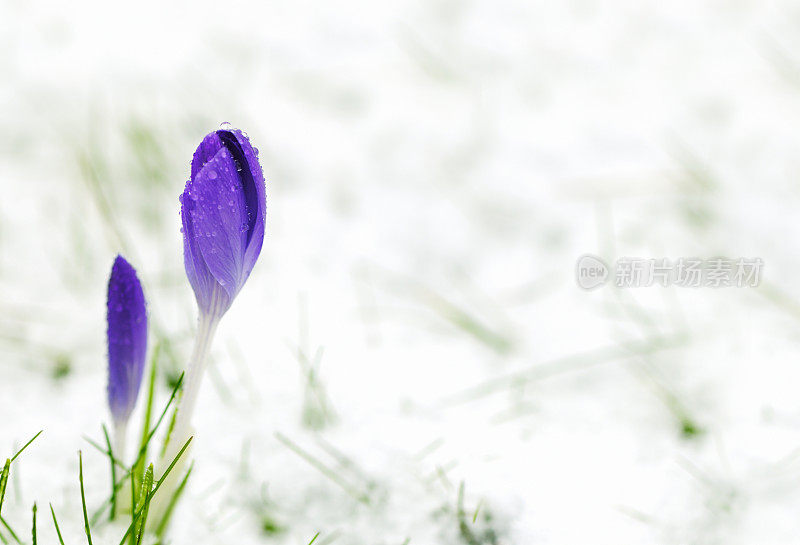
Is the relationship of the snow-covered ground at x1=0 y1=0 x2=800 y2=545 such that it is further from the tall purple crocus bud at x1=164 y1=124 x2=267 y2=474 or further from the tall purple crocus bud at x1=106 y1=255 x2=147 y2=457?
the tall purple crocus bud at x1=164 y1=124 x2=267 y2=474

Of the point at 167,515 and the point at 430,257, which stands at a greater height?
the point at 430,257

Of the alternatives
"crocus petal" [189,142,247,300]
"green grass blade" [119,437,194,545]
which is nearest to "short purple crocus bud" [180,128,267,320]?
"crocus petal" [189,142,247,300]

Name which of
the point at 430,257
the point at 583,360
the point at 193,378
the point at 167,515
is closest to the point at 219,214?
the point at 193,378

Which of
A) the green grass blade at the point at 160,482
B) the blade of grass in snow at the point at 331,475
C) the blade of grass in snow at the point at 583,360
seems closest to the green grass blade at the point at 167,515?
the green grass blade at the point at 160,482

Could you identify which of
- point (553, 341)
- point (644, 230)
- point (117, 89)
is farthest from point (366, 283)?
point (117, 89)

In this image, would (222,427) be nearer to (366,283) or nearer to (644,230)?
(366,283)

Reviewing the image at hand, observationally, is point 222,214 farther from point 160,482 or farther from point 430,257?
point 430,257
